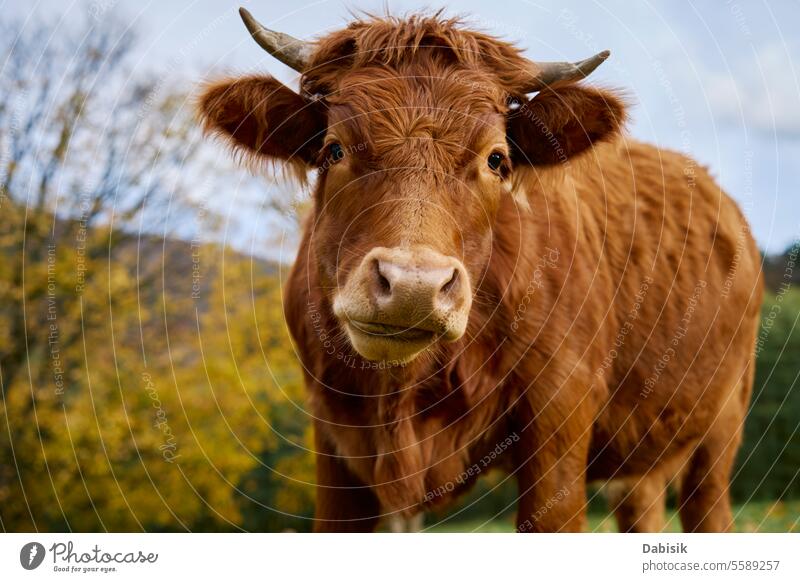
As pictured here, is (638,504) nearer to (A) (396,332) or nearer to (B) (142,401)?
(A) (396,332)

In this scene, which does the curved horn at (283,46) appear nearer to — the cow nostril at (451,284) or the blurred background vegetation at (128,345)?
the cow nostril at (451,284)

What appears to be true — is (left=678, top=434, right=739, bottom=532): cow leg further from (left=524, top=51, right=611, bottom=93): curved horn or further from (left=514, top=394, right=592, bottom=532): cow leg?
(left=524, top=51, right=611, bottom=93): curved horn

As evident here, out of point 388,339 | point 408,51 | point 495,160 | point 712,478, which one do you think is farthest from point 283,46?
→ point 712,478

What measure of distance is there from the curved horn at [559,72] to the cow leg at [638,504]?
431cm

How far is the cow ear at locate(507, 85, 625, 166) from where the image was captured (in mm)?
4996

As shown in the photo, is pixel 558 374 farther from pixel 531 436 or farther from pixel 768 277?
pixel 768 277

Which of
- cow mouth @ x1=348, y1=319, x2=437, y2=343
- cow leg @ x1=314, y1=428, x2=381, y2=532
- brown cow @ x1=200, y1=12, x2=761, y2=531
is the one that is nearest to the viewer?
cow mouth @ x1=348, y1=319, x2=437, y2=343

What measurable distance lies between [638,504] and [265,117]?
18.1 feet

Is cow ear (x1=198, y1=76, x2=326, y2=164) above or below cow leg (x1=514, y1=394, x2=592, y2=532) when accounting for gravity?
above

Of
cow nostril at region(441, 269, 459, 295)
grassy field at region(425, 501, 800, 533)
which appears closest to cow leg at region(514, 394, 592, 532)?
cow nostril at region(441, 269, 459, 295)

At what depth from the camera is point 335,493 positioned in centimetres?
555

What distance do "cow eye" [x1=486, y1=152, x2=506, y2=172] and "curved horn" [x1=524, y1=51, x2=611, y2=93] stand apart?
0.60 metres

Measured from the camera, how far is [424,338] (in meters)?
3.91

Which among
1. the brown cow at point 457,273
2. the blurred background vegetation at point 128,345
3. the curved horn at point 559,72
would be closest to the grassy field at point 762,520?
the blurred background vegetation at point 128,345
